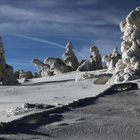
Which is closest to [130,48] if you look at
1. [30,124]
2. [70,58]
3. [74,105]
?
[74,105]

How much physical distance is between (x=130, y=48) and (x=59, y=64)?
1824 centimetres

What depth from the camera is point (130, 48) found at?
1633 centimetres

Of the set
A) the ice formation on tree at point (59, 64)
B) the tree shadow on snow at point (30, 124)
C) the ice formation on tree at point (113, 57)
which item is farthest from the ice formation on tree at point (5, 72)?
the tree shadow on snow at point (30, 124)

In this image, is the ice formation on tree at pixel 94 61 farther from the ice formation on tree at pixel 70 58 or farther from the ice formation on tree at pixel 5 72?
the ice formation on tree at pixel 5 72

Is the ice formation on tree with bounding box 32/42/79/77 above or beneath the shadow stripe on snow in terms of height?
above

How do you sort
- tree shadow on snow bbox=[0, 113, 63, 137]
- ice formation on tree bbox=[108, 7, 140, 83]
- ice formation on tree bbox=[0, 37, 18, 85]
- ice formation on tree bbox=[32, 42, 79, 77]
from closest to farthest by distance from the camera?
1. tree shadow on snow bbox=[0, 113, 63, 137]
2. ice formation on tree bbox=[108, 7, 140, 83]
3. ice formation on tree bbox=[0, 37, 18, 85]
4. ice formation on tree bbox=[32, 42, 79, 77]

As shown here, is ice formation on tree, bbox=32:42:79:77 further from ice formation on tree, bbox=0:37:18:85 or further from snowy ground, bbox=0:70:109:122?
snowy ground, bbox=0:70:109:122

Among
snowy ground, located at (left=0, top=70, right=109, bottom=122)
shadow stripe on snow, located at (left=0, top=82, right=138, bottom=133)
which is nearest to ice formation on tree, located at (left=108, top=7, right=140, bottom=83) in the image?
snowy ground, located at (left=0, top=70, right=109, bottom=122)

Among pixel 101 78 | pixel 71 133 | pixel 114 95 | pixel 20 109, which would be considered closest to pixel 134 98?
pixel 114 95

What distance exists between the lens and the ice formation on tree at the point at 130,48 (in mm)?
15164

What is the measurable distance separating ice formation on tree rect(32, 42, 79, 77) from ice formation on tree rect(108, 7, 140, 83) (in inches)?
640

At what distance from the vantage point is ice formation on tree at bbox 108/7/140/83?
15164 millimetres

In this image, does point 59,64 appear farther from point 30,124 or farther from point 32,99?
point 30,124

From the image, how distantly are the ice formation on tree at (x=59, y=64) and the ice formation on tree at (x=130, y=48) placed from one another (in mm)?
16254
